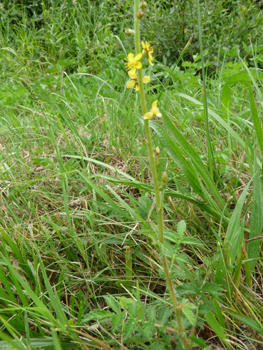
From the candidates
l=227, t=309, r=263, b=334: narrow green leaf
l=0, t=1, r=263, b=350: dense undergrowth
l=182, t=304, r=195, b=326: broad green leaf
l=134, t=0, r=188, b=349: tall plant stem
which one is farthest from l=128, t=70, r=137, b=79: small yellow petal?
l=227, t=309, r=263, b=334: narrow green leaf

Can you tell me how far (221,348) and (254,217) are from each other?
441 millimetres

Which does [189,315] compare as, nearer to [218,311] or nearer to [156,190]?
[218,311]

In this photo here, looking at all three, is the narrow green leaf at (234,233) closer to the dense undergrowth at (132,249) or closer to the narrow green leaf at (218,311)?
the dense undergrowth at (132,249)

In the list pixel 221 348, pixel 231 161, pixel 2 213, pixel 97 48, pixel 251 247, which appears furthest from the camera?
pixel 97 48

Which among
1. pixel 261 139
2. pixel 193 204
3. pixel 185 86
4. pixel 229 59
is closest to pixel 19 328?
pixel 193 204

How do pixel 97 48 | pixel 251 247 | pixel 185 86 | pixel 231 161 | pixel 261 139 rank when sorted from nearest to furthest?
pixel 251 247
pixel 261 139
pixel 231 161
pixel 185 86
pixel 97 48

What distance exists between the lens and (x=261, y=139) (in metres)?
1.24

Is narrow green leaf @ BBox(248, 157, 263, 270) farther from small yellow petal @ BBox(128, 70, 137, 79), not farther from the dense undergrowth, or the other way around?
small yellow petal @ BBox(128, 70, 137, 79)

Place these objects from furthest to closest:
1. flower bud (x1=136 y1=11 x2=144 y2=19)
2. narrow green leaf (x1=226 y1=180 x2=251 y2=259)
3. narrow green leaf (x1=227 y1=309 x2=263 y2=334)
Answer: narrow green leaf (x1=226 y1=180 x2=251 y2=259)
narrow green leaf (x1=227 y1=309 x2=263 y2=334)
flower bud (x1=136 y1=11 x2=144 y2=19)

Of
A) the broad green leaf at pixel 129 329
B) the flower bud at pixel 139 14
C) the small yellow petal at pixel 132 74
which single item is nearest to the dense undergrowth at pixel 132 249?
the broad green leaf at pixel 129 329

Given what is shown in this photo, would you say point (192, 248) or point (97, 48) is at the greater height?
point (97, 48)

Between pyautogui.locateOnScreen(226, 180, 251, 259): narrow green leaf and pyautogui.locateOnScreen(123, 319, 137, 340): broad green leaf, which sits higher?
pyautogui.locateOnScreen(226, 180, 251, 259): narrow green leaf

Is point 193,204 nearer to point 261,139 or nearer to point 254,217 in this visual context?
point 254,217

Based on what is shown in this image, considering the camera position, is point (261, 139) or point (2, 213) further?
point (2, 213)
